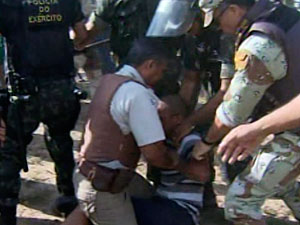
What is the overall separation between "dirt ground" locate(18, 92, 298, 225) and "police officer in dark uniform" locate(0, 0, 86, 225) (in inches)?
17.5

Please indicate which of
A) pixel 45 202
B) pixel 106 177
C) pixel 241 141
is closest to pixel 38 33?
pixel 106 177

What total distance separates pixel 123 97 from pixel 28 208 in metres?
1.74

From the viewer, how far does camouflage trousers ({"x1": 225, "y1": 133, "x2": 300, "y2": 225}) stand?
10.2 ft

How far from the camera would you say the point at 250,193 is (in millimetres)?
3170

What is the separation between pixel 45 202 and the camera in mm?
4543

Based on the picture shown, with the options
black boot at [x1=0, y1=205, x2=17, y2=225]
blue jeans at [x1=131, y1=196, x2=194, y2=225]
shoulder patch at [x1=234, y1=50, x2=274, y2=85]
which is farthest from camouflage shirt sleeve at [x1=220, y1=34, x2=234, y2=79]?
black boot at [x1=0, y1=205, x2=17, y2=225]

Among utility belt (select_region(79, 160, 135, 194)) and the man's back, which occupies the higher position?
the man's back

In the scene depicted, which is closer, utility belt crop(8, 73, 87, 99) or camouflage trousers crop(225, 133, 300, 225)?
camouflage trousers crop(225, 133, 300, 225)

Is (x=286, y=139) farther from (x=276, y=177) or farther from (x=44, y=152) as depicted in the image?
(x=44, y=152)

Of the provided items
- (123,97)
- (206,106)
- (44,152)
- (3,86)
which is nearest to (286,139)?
(206,106)

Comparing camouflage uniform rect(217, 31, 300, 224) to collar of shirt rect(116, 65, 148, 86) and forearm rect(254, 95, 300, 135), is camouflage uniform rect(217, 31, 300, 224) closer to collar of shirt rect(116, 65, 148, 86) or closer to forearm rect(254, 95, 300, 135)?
forearm rect(254, 95, 300, 135)

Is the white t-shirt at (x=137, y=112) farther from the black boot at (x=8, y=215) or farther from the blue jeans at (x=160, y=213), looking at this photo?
the black boot at (x=8, y=215)

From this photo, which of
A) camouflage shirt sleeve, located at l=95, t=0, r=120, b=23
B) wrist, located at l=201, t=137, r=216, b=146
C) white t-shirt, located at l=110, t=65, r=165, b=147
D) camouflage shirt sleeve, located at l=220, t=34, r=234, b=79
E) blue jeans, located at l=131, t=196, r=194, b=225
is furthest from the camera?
camouflage shirt sleeve, located at l=95, t=0, r=120, b=23

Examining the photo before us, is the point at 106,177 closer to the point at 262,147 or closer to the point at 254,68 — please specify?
the point at 262,147
